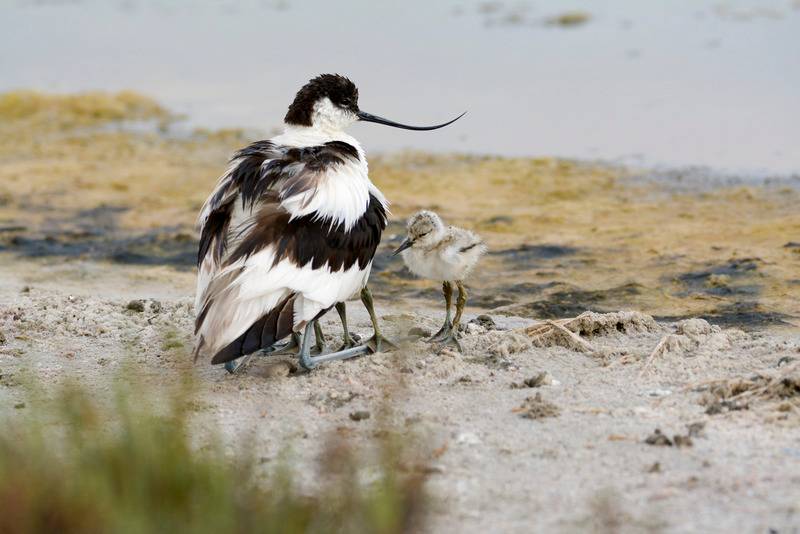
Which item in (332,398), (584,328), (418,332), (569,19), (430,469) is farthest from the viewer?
(569,19)

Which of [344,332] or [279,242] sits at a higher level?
[279,242]

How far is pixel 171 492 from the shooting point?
3525 mm

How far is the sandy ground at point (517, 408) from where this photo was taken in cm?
362

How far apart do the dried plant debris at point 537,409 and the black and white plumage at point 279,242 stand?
994 millimetres

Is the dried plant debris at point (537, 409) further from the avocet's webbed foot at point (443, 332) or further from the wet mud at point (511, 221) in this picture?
the wet mud at point (511, 221)

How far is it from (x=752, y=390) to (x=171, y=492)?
2190mm

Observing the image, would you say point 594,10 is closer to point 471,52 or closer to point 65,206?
point 471,52

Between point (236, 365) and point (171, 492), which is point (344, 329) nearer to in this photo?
point (236, 365)

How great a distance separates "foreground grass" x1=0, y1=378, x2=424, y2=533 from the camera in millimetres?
3260

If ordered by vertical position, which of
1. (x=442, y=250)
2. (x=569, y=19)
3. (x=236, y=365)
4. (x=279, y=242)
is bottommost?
(x=236, y=365)

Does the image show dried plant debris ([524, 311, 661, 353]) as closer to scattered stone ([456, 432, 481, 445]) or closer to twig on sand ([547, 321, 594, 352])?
twig on sand ([547, 321, 594, 352])

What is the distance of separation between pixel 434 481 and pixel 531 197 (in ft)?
17.7

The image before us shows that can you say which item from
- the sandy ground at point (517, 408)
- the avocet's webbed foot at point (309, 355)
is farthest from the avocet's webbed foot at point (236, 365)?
the avocet's webbed foot at point (309, 355)

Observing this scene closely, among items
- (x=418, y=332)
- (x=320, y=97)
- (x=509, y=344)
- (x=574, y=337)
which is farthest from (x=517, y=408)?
(x=320, y=97)
